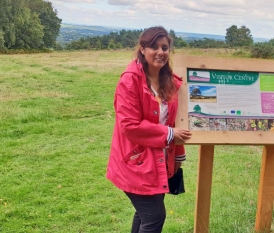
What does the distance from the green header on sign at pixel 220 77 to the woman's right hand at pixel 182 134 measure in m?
0.43

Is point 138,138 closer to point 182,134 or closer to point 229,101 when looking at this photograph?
point 182,134

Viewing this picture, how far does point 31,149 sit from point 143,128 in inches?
202

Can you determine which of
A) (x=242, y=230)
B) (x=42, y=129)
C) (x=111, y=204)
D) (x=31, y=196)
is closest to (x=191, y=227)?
(x=242, y=230)

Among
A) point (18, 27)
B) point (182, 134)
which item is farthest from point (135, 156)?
point (18, 27)

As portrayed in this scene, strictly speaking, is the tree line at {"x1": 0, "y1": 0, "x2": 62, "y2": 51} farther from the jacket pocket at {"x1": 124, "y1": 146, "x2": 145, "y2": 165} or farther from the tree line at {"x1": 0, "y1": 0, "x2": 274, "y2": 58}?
the jacket pocket at {"x1": 124, "y1": 146, "x2": 145, "y2": 165}

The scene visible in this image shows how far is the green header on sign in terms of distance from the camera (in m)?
3.03

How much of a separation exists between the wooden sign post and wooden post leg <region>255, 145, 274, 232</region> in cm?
38

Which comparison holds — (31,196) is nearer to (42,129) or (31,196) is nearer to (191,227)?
(191,227)


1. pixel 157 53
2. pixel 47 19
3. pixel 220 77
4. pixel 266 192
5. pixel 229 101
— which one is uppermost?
pixel 47 19

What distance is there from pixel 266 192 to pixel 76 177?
3.30m

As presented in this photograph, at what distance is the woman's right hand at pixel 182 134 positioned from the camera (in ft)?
9.14

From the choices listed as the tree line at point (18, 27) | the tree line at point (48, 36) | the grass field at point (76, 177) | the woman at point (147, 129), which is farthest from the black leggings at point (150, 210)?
the tree line at point (18, 27)

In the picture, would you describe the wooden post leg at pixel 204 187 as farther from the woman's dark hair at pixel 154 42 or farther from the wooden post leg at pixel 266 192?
the woman's dark hair at pixel 154 42

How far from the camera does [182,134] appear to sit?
2805mm
